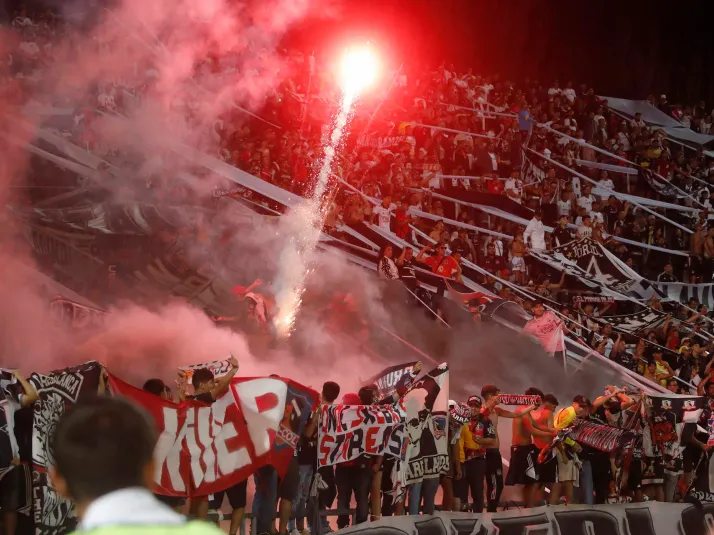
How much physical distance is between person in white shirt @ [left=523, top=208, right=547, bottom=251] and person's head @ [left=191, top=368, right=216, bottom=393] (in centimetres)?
715

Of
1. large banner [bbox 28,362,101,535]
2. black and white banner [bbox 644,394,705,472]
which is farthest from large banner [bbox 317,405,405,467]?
black and white banner [bbox 644,394,705,472]

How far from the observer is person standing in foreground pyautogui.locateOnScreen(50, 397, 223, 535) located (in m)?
1.42

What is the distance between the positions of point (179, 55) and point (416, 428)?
20.9 ft

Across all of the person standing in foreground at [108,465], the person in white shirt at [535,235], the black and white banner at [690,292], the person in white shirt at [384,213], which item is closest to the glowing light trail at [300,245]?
the person in white shirt at [384,213]

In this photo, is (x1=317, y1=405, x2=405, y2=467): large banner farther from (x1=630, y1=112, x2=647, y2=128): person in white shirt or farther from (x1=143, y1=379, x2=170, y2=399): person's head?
(x1=630, y1=112, x2=647, y2=128): person in white shirt

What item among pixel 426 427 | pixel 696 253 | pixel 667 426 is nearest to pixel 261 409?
pixel 426 427

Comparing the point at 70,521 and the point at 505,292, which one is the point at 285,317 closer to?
the point at 505,292

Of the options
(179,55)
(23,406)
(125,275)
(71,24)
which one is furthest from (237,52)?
(23,406)

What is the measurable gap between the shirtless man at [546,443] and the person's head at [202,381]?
2.70 meters

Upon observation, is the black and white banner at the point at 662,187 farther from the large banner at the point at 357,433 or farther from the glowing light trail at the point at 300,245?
the large banner at the point at 357,433

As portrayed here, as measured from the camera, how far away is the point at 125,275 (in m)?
8.88

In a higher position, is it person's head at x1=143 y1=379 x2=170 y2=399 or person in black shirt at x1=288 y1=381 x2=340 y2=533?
person's head at x1=143 y1=379 x2=170 y2=399

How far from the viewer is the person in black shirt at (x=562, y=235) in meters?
11.7

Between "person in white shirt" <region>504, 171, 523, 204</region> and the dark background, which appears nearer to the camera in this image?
"person in white shirt" <region>504, 171, 523, 204</region>
